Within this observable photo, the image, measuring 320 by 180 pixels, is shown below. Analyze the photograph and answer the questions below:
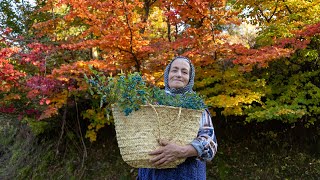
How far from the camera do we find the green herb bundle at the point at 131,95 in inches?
49.3

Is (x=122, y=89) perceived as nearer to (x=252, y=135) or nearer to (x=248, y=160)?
(x=248, y=160)

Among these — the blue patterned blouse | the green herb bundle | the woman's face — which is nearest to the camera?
the green herb bundle

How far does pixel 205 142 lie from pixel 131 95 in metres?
0.39

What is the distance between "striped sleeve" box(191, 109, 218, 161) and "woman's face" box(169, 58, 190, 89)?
0.21m

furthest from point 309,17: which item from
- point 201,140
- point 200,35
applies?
point 201,140

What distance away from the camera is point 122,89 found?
4.17 ft

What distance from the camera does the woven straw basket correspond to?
1264 millimetres

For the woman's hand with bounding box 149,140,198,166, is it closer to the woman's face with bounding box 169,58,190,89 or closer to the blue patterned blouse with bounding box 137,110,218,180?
the blue patterned blouse with bounding box 137,110,218,180

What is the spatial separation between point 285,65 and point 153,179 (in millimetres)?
Result: 4320

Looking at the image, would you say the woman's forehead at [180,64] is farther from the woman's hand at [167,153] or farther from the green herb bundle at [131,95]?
the woman's hand at [167,153]

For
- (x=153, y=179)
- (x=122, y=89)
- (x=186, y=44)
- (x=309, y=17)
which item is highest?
(x=309, y=17)

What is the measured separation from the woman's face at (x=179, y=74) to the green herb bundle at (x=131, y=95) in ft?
0.79

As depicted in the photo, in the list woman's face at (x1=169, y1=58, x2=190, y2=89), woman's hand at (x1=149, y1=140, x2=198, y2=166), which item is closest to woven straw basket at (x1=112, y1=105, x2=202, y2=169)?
woman's hand at (x1=149, y1=140, x2=198, y2=166)

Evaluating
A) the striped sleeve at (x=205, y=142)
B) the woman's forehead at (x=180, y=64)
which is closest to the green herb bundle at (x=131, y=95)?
the striped sleeve at (x=205, y=142)
